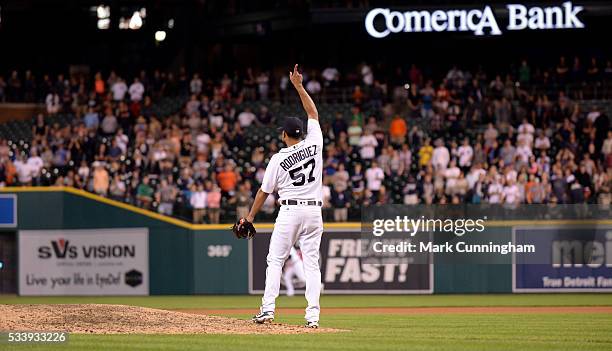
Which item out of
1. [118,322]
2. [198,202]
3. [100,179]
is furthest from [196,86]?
[118,322]

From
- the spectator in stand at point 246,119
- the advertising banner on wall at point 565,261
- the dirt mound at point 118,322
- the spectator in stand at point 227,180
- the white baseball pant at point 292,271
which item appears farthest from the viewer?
the spectator in stand at point 246,119

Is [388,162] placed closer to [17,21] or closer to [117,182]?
[117,182]

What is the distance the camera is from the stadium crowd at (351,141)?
2238 cm

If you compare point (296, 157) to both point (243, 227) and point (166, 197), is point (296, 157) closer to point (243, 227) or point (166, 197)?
point (243, 227)

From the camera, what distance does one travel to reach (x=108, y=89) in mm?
30203

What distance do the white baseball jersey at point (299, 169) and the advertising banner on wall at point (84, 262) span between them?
1249 cm

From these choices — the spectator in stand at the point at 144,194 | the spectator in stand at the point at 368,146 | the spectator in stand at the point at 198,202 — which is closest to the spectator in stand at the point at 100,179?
the spectator in stand at the point at 144,194

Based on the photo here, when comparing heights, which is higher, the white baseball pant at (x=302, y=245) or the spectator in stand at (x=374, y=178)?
the spectator in stand at (x=374, y=178)

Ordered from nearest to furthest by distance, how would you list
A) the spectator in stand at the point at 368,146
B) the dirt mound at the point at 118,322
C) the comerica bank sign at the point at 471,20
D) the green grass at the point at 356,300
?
the dirt mound at the point at 118,322, the green grass at the point at 356,300, the spectator in stand at the point at 368,146, the comerica bank sign at the point at 471,20

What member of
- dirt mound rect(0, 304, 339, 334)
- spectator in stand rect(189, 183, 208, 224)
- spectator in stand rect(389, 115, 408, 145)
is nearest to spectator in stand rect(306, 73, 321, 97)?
spectator in stand rect(389, 115, 408, 145)

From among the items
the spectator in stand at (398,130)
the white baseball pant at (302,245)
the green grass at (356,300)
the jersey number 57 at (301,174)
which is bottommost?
the green grass at (356,300)

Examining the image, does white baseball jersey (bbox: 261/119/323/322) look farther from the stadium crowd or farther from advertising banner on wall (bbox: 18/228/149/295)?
advertising banner on wall (bbox: 18/228/149/295)

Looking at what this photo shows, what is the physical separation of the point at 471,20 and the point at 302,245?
18.7m

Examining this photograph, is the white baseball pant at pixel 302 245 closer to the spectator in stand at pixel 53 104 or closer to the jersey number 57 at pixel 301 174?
the jersey number 57 at pixel 301 174
